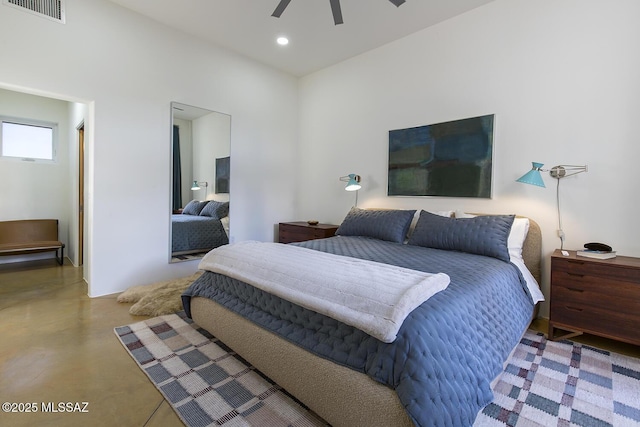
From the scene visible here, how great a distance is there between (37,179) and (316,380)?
537cm

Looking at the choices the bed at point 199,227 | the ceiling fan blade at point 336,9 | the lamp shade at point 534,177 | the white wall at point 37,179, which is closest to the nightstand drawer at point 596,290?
the lamp shade at point 534,177

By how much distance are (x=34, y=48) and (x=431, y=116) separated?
3.83 m

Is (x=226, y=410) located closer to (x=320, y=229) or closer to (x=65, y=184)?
(x=320, y=229)

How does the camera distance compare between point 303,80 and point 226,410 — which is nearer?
point 226,410

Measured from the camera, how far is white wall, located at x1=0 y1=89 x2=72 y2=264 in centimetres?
426

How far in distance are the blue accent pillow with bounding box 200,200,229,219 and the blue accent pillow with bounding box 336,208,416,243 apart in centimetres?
161

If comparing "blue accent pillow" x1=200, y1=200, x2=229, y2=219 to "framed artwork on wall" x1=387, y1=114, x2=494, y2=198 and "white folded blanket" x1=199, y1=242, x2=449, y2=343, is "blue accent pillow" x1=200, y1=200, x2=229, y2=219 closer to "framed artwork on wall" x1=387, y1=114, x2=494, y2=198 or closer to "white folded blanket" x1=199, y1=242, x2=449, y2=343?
"white folded blanket" x1=199, y1=242, x2=449, y2=343

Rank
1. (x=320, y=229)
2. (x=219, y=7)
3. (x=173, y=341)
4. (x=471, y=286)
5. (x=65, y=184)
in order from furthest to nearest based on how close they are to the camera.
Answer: (x=65, y=184) < (x=320, y=229) < (x=219, y=7) < (x=173, y=341) < (x=471, y=286)

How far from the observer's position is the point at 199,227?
3842 mm

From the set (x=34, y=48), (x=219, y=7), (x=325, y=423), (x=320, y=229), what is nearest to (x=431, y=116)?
(x=320, y=229)

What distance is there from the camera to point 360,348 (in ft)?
4.29

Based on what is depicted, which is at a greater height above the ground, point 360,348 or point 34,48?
point 34,48

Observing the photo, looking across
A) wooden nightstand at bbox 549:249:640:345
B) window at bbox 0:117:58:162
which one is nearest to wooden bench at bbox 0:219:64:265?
window at bbox 0:117:58:162

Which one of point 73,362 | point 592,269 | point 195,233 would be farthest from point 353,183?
point 73,362
